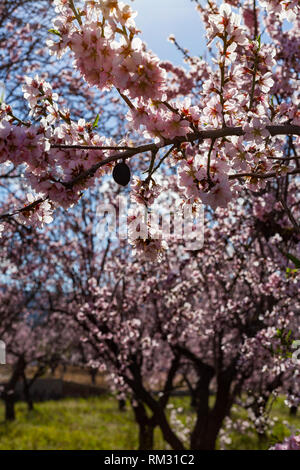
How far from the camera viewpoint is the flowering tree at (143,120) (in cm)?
189

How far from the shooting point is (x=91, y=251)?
9.91m

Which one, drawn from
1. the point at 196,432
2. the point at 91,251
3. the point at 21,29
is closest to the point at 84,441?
the point at 196,432

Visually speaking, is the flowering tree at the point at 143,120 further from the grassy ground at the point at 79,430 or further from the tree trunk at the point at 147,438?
the grassy ground at the point at 79,430

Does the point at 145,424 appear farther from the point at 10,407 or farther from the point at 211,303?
the point at 10,407

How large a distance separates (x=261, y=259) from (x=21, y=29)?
6.36 metres

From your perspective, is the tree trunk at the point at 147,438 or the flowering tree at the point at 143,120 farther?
the tree trunk at the point at 147,438

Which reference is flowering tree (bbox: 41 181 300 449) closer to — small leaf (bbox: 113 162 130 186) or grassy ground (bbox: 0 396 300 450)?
grassy ground (bbox: 0 396 300 450)

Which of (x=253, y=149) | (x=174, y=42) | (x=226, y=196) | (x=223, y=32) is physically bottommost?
(x=226, y=196)

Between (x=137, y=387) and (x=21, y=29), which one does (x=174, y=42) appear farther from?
(x=137, y=387)

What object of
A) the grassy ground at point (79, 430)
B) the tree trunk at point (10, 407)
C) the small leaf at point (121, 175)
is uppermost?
the small leaf at point (121, 175)

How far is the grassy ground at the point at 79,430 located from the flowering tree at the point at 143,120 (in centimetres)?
981

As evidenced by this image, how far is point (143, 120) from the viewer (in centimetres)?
211

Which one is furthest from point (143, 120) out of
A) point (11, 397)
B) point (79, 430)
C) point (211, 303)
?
point (11, 397)

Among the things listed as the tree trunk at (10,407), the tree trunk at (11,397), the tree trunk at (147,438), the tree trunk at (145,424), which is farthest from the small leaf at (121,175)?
the tree trunk at (10,407)
